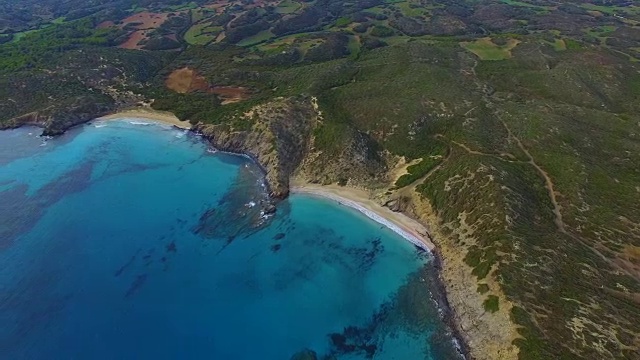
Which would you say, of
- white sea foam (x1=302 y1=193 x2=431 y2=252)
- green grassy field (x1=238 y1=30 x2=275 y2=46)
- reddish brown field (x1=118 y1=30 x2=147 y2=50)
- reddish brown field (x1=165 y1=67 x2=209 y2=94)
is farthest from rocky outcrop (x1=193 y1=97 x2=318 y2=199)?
reddish brown field (x1=118 y1=30 x2=147 y2=50)

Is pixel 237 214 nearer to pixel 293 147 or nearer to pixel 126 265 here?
pixel 126 265

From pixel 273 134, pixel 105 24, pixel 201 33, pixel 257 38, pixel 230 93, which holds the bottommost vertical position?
pixel 230 93

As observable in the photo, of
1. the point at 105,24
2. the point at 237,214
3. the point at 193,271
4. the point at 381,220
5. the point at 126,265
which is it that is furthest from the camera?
the point at 105,24

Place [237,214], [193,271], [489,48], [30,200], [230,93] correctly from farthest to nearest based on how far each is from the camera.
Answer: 1. [489,48]
2. [230,93]
3. [30,200]
4. [237,214]
5. [193,271]

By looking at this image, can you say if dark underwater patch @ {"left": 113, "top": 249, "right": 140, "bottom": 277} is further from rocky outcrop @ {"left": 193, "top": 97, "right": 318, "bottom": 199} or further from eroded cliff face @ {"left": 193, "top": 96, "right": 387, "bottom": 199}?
rocky outcrop @ {"left": 193, "top": 97, "right": 318, "bottom": 199}

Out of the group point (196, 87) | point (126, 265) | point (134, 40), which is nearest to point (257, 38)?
point (134, 40)
